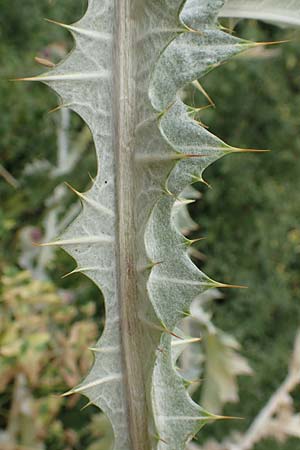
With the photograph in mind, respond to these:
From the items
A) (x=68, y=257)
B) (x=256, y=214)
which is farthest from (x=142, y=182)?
(x=256, y=214)

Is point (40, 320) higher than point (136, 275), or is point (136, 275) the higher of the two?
point (136, 275)

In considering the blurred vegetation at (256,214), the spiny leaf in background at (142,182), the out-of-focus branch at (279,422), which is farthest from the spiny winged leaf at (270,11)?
the blurred vegetation at (256,214)

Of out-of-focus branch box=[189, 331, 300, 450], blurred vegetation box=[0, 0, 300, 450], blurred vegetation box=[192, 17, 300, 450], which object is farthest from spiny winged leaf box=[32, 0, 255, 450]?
blurred vegetation box=[192, 17, 300, 450]

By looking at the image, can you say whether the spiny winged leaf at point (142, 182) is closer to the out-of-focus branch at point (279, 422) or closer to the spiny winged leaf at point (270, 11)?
the spiny winged leaf at point (270, 11)

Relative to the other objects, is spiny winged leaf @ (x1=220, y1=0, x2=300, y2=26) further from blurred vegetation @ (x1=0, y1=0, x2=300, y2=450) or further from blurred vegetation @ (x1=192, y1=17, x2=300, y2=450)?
blurred vegetation @ (x1=192, y1=17, x2=300, y2=450)

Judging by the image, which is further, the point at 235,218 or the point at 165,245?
the point at 235,218

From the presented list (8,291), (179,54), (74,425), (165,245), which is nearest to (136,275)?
(165,245)

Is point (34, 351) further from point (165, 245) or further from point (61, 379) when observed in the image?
point (165, 245)
